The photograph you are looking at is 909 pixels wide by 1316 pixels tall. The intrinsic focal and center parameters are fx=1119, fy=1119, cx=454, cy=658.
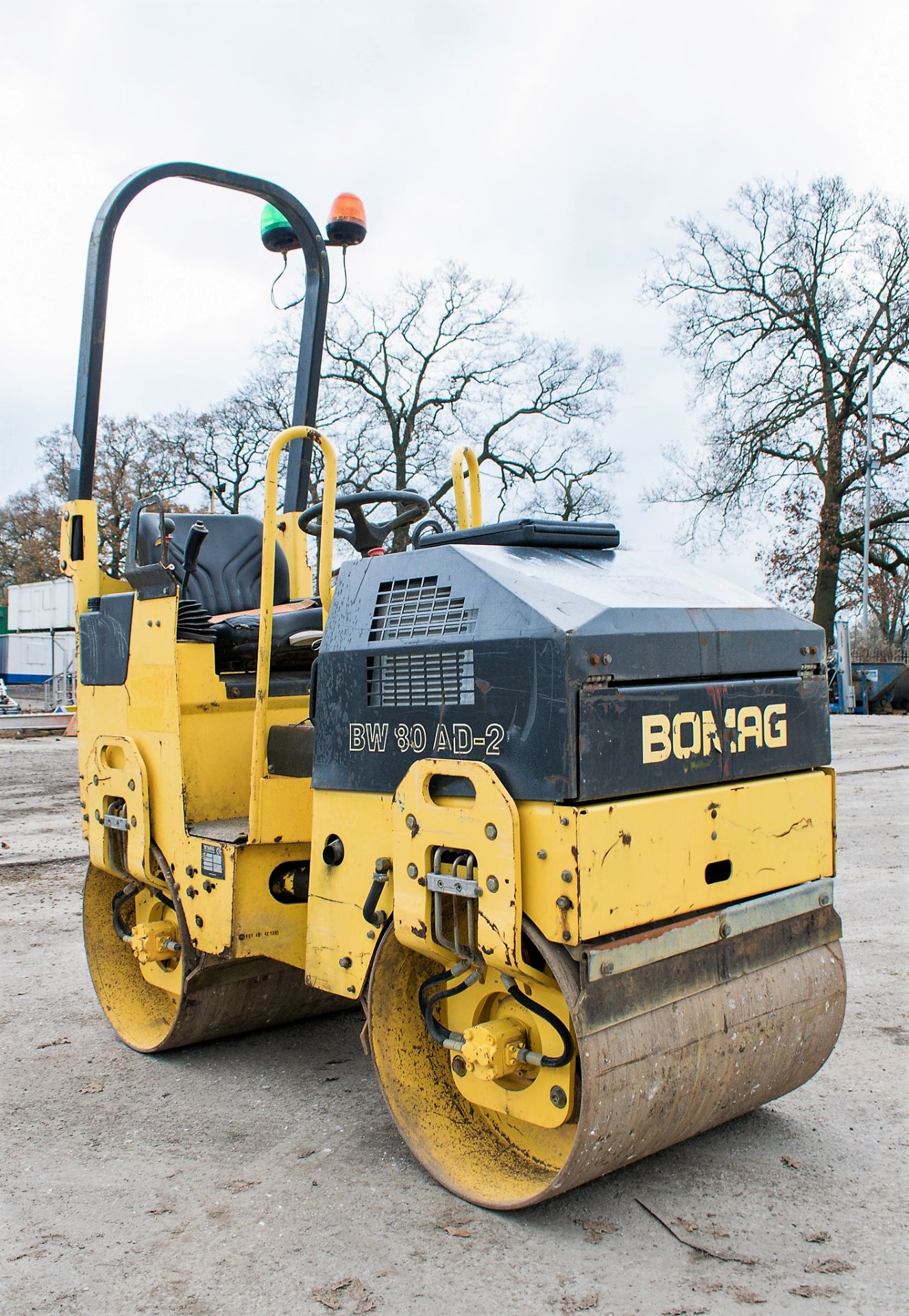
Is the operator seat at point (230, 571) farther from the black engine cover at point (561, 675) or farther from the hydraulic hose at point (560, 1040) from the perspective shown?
the hydraulic hose at point (560, 1040)

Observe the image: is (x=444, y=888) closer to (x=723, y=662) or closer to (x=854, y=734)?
(x=723, y=662)

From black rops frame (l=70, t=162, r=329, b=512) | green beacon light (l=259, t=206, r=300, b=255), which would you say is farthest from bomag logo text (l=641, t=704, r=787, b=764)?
green beacon light (l=259, t=206, r=300, b=255)

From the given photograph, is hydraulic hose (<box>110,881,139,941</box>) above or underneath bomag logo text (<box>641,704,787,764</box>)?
underneath

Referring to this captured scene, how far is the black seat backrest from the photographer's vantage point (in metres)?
4.54

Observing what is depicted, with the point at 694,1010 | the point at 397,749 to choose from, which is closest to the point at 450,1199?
the point at 694,1010

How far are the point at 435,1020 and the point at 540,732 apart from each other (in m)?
0.95

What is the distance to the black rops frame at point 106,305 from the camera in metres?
4.04

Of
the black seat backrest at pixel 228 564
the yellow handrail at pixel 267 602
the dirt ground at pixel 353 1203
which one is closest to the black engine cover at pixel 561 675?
the yellow handrail at pixel 267 602

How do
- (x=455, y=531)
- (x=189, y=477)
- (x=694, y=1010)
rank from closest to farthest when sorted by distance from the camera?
(x=694, y=1010) < (x=455, y=531) < (x=189, y=477)

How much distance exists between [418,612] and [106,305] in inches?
82.5

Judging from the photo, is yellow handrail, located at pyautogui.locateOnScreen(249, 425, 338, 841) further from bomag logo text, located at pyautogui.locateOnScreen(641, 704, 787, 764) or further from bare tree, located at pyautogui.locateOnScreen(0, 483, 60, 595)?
bare tree, located at pyautogui.locateOnScreen(0, 483, 60, 595)

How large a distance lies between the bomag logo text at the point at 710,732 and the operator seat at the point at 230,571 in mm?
1539

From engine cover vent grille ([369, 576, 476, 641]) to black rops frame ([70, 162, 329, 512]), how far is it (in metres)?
1.54

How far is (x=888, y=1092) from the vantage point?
345cm
